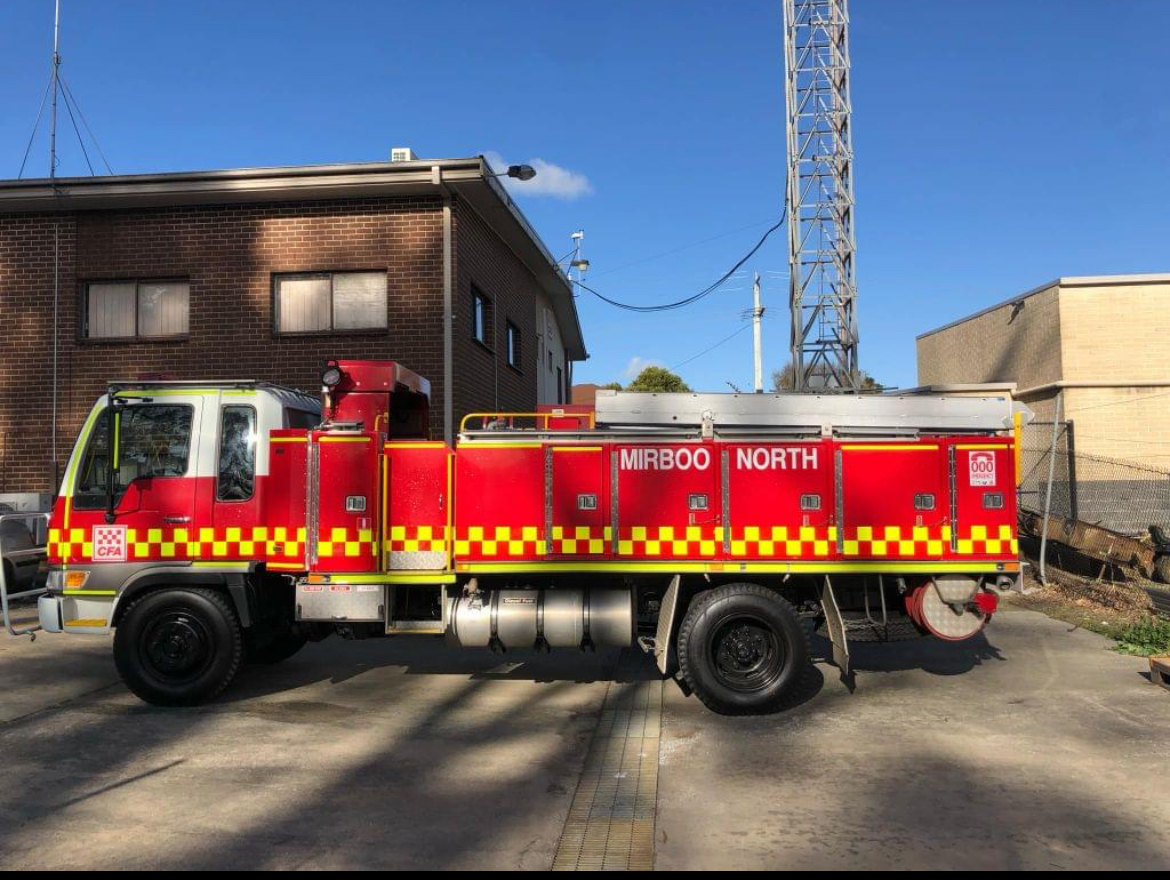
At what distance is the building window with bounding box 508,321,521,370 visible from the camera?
15.6 m

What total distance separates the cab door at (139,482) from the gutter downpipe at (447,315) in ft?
15.3

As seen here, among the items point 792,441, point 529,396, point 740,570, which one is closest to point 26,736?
point 740,570

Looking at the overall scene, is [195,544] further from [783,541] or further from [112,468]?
[783,541]

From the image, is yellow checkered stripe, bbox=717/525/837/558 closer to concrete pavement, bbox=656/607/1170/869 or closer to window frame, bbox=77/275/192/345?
concrete pavement, bbox=656/607/1170/869

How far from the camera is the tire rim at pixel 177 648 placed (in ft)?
21.7

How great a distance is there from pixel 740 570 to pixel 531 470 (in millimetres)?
1807

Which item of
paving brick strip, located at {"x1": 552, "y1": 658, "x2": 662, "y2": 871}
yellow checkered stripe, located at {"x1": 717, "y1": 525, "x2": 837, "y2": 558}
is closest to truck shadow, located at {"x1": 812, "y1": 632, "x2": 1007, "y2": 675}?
yellow checkered stripe, located at {"x1": 717, "y1": 525, "x2": 837, "y2": 558}

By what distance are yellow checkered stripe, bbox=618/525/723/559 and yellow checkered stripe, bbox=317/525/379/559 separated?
1.99 metres

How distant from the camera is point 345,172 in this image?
11133 millimetres

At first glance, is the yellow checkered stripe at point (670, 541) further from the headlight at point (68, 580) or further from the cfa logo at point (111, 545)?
the headlight at point (68, 580)

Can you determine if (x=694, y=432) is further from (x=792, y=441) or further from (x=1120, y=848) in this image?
(x=1120, y=848)

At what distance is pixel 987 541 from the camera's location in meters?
6.39

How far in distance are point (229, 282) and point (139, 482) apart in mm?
5982

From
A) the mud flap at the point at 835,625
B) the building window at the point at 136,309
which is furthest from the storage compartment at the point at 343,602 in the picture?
the building window at the point at 136,309
